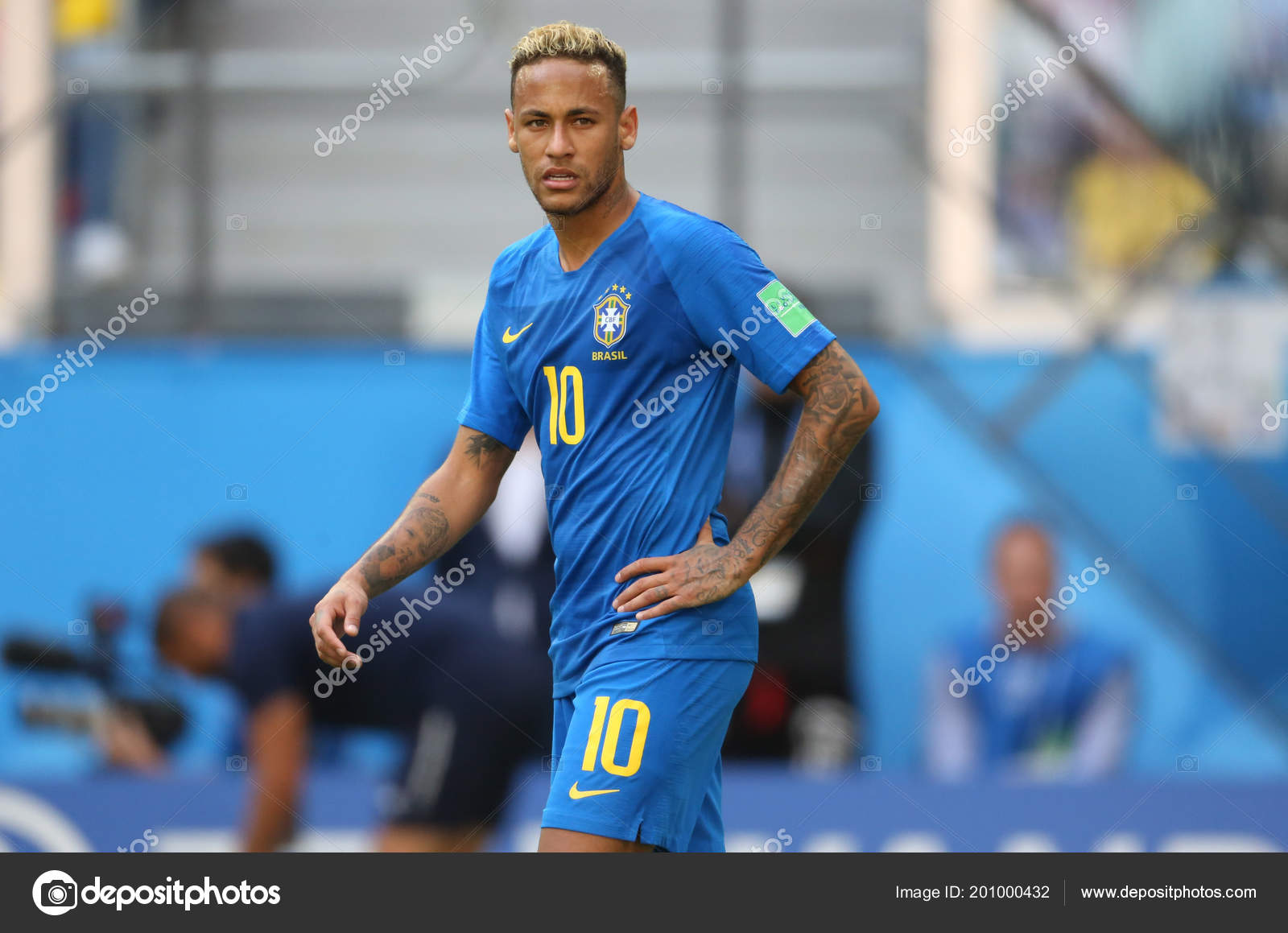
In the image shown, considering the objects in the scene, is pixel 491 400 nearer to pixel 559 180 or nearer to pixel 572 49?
pixel 559 180

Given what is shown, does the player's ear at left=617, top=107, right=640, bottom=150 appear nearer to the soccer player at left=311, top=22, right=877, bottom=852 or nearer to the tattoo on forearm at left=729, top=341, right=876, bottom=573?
the soccer player at left=311, top=22, right=877, bottom=852

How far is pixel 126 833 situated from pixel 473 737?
5.35 ft

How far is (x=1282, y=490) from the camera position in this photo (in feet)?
25.7

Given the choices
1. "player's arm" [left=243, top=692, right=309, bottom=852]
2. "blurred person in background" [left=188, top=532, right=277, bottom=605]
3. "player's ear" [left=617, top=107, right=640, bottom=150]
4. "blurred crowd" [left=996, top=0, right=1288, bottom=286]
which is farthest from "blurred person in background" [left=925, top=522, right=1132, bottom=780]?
"player's ear" [left=617, top=107, right=640, bottom=150]

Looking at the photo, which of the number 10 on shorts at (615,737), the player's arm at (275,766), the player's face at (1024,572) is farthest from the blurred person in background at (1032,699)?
the number 10 on shorts at (615,737)

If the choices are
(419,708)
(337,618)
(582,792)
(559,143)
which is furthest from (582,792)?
(419,708)

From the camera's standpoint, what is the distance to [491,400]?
3.81 m

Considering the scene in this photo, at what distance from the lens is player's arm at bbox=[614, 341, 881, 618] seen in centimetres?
337

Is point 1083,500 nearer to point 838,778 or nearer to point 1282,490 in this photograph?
point 1282,490

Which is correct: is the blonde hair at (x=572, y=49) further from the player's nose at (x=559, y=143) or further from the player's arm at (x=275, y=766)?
the player's arm at (x=275, y=766)

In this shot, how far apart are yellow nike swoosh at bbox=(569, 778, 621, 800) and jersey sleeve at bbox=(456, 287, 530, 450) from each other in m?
0.91
